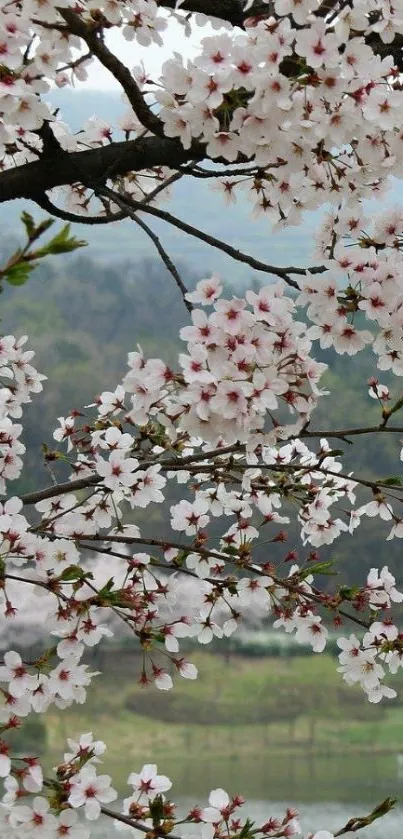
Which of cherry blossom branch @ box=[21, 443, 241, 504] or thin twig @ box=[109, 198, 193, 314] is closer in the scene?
thin twig @ box=[109, 198, 193, 314]

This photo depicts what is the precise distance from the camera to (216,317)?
1185 millimetres

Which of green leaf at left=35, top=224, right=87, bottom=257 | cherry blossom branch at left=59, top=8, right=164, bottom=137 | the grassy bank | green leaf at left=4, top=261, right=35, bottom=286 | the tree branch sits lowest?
the grassy bank

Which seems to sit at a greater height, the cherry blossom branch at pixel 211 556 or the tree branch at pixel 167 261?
the tree branch at pixel 167 261

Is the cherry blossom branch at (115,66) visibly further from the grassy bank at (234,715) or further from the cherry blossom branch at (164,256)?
the grassy bank at (234,715)

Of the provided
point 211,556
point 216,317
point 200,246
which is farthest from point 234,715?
point 216,317

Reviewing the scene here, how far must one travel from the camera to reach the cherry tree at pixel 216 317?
1.19 metres

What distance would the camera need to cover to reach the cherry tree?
1189 millimetres

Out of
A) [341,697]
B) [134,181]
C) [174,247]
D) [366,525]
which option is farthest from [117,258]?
[134,181]

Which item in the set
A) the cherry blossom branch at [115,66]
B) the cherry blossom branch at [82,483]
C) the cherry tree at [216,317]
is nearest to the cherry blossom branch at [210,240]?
the cherry tree at [216,317]

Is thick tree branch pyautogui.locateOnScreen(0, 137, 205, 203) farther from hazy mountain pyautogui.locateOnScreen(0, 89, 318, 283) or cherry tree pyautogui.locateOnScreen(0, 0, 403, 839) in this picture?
hazy mountain pyautogui.locateOnScreen(0, 89, 318, 283)

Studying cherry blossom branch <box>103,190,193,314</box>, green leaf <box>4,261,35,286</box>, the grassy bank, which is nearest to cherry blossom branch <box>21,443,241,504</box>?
cherry blossom branch <box>103,190,193,314</box>

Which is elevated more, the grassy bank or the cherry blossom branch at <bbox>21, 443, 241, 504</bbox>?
Result: the cherry blossom branch at <bbox>21, 443, 241, 504</bbox>

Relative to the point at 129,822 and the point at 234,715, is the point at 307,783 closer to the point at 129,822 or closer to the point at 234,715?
the point at 234,715

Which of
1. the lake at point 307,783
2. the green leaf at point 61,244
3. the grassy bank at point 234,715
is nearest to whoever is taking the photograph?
the green leaf at point 61,244
